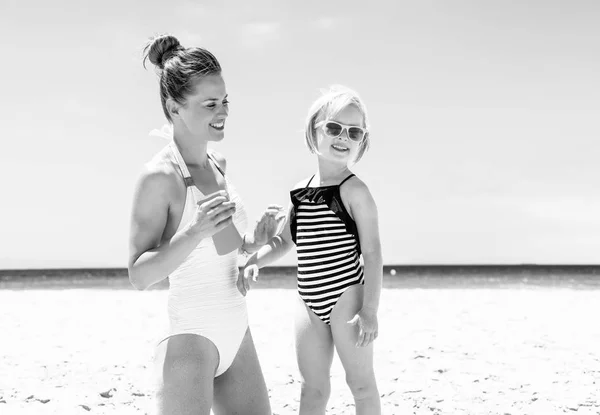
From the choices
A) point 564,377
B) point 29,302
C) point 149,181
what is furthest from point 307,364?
point 29,302

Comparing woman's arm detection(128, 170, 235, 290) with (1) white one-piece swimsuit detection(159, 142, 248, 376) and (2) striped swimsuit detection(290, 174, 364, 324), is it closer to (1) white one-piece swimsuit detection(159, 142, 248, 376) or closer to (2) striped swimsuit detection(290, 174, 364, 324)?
(1) white one-piece swimsuit detection(159, 142, 248, 376)

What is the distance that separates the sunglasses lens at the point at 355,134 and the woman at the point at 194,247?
0.67m

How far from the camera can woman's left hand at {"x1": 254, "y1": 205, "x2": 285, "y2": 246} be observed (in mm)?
3182

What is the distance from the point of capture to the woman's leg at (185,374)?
2.65m

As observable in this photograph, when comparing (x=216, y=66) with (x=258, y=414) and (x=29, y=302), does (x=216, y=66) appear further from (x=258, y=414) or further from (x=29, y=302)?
(x=29, y=302)

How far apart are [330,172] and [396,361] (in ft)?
14.1

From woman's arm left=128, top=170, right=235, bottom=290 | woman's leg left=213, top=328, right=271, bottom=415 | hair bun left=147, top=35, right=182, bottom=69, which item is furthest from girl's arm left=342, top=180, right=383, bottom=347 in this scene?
hair bun left=147, top=35, right=182, bottom=69

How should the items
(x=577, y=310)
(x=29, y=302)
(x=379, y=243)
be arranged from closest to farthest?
(x=379, y=243)
(x=577, y=310)
(x=29, y=302)

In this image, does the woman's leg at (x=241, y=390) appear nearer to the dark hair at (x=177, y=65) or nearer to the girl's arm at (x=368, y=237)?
the girl's arm at (x=368, y=237)

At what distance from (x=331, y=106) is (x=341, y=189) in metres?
0.48

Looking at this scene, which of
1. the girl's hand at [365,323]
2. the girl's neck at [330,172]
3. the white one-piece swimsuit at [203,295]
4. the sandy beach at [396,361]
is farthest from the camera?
the sandy beach at [396,361]

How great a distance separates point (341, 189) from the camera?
11.4ft

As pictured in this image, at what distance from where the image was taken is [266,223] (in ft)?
10.4

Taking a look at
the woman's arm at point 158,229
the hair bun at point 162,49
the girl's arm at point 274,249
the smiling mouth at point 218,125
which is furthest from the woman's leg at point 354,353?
the hair bun at point 162,49
